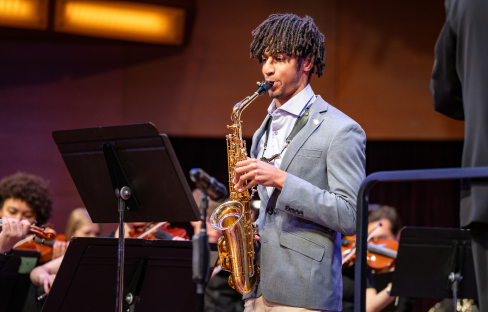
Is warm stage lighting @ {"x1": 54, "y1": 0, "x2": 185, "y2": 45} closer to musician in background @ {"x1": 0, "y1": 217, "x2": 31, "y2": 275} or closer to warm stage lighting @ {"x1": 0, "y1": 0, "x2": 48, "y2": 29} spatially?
warm stage lighting @ {"x1": 0, "y1": 0, "x2": 48, "y2": 29}

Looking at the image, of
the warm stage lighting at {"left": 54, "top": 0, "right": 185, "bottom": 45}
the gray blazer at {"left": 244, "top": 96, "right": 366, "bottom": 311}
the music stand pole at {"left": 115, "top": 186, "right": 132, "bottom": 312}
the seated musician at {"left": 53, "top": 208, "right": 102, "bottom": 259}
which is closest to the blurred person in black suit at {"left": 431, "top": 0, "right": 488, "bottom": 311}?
the gray blazer at {"left": 244, "top": 96, "right": 366, "bottom": 311}

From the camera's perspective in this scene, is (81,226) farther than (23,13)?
No

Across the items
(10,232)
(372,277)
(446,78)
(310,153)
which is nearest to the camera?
(446,78)

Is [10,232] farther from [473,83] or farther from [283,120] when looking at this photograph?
[473,83]

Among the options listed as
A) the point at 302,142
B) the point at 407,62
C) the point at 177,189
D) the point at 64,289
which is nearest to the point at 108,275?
the point at 64,289

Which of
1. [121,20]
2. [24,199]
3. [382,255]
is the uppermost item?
[121,20]

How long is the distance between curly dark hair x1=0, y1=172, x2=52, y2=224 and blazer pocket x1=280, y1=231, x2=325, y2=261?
2737mm

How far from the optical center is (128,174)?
2209 mm

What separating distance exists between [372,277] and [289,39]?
2.66 m

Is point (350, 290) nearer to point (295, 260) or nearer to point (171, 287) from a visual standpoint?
point (171, 287)

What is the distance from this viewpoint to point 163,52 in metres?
6.05

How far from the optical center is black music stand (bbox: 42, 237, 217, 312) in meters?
2.34

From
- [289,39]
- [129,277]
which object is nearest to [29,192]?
[129,277]

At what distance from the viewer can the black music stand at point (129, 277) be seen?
2344 mm
